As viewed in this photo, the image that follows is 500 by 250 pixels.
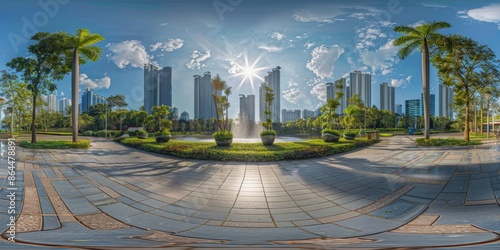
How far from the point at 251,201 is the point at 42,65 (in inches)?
162

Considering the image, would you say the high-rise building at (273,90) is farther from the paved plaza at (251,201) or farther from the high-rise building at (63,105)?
the high-rise building at (63,105)

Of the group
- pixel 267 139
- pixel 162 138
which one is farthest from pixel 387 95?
pixel 162 138

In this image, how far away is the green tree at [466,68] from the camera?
13.1 ft

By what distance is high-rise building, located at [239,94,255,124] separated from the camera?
5.25 m

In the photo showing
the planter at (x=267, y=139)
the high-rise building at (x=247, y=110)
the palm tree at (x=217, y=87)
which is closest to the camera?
the palm tree at (x=217, y=87)

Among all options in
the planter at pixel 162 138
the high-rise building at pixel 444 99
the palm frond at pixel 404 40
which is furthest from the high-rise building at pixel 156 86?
the high-rise building at pixel 444 99

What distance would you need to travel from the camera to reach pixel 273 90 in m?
4.61

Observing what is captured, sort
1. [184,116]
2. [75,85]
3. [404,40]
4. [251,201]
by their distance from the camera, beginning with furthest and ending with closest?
[184,116] → [404,40] → [75,85] → [251,201]

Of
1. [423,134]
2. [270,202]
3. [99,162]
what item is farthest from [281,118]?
[99,162]

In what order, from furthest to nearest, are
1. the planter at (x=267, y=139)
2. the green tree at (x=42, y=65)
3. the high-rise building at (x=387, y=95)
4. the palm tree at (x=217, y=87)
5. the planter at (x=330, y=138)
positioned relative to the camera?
the planter at (x=330, y=138) < the planter at (x=267, y=139) < the palm tree at (x=217, y=87) < the high-rise building at (x=387, y=95) < the green tree at (x=42, y=65)

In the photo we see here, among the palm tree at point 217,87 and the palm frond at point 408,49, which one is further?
the palm tree at point 217,87

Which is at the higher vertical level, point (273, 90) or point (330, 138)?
point (273, 90)

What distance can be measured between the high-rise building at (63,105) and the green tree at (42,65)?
31 cm

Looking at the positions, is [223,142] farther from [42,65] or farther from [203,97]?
[42,65]
